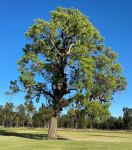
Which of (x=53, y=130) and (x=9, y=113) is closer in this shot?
(x=53, y=130)

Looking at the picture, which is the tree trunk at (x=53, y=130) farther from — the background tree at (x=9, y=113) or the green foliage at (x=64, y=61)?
the background tree at (x=9, y=113)

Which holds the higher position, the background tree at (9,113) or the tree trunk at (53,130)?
the background tree at (9,113)

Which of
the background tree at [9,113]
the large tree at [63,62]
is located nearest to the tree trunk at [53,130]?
the large tree at [63,62]

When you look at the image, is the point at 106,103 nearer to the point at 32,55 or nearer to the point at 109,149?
the point at 32,55

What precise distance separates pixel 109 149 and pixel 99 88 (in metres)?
19.7

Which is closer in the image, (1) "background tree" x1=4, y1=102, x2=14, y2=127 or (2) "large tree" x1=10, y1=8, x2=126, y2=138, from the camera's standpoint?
(2) "large tree" x1=10, y1=8, x2=126, y2=138

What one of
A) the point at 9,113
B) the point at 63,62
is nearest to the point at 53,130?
the point at 63,62

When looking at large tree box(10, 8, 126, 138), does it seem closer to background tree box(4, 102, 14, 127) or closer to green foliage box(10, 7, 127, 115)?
green foliage box(10, 7, 127, 115)

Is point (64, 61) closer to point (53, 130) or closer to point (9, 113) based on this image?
point (53, 130)

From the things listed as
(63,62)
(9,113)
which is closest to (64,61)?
(63,62)

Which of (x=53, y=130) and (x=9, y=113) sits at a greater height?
(x=9, y=113)

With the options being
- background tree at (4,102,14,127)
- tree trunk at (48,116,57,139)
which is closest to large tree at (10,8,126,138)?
tree trunk at (48,116,57,139)

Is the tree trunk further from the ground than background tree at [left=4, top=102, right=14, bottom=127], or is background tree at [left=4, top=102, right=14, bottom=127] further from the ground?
background tree at [left=4, top=102, right=14, bottom=127]

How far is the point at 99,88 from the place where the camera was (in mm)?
42781
